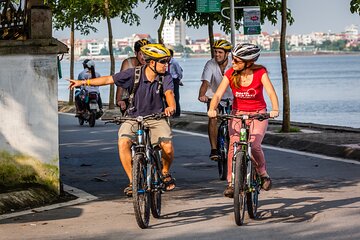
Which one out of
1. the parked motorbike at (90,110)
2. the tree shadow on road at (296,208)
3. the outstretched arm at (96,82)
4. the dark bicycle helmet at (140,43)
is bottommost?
the parked motorbike at (90,110)

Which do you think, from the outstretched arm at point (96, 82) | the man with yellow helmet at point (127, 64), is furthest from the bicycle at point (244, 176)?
the man with yellow helmet at point (127, 64)

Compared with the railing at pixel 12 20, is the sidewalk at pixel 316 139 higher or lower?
lower

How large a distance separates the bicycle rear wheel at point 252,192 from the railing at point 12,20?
3349mm

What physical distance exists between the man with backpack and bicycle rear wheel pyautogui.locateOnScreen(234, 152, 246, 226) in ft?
3.38

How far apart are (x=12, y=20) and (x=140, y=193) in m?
3.53

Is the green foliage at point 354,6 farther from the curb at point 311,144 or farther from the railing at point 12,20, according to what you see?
the railing at point 12,20

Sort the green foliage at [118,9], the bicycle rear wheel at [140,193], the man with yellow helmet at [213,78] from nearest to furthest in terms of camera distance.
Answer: the bicycle rear wheel at [140,193]
the man with yellow helmet at [213,78]
the green foliage at [118,9]

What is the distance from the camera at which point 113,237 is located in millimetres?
11633

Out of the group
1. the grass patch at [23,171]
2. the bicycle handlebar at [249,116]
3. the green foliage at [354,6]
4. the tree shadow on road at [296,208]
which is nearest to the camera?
the bicycle handlebar at [249,116]

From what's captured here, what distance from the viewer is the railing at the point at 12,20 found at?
575 inches

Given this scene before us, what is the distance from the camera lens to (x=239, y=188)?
1210 centimetres

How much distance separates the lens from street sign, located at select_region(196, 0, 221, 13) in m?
31.1

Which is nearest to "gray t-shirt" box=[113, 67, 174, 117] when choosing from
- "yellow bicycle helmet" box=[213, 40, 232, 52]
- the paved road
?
the paved road

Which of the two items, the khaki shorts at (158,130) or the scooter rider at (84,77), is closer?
the khaki shorts at (158,130)
